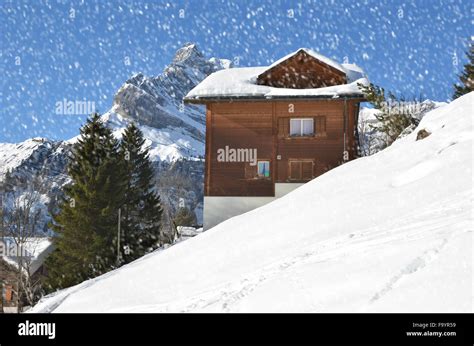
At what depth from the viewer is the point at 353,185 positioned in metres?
14.8

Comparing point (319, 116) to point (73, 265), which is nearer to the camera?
point (319, 116)

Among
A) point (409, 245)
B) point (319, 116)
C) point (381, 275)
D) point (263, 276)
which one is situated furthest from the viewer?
point (319, 116)

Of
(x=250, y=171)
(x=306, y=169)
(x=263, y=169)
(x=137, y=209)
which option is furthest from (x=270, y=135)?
(x=137, y=209)

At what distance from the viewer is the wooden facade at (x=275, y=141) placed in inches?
1073

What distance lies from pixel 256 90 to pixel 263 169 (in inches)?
155

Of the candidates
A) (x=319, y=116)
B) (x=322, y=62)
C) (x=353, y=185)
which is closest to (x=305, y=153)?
(x=319, y=116)

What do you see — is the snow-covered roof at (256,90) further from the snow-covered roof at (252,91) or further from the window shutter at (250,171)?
the window shutter at (250,171)

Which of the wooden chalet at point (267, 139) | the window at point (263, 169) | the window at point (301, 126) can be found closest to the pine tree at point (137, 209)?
the wooden chalet at point (267, 139)

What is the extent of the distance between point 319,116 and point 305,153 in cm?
195

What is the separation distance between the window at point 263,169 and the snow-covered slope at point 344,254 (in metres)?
10.4

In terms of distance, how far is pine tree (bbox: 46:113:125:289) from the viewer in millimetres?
31297

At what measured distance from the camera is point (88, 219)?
32.4 meters

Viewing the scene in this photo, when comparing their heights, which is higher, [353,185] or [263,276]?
[353,185]
